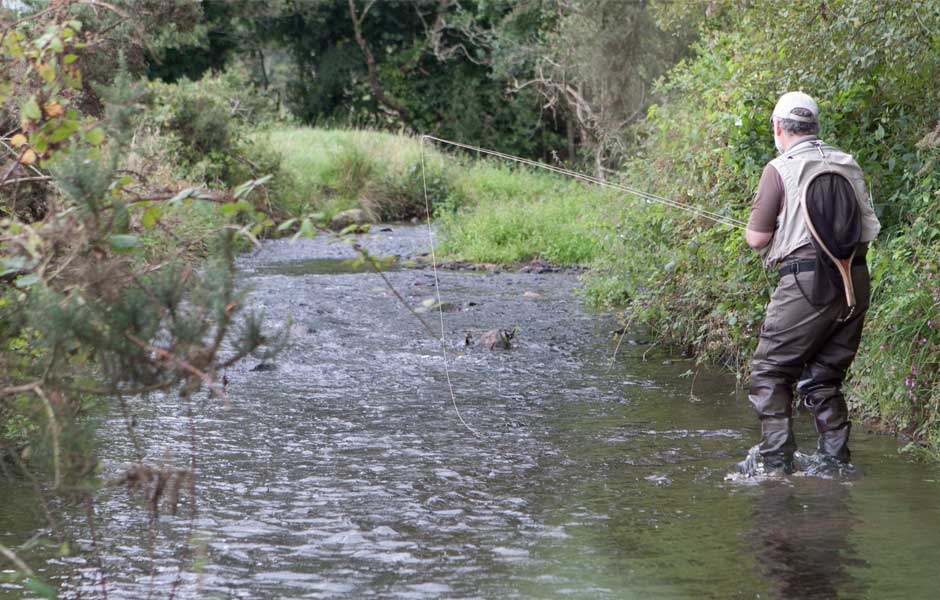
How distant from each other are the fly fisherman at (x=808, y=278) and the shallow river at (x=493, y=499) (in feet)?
1.05

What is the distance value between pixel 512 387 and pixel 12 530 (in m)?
4.19

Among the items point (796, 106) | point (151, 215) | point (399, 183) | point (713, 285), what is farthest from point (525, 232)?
point (151, 215)

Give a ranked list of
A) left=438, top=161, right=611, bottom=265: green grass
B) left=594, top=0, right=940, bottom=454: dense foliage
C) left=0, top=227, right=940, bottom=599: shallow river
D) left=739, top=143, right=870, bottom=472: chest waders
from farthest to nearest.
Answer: left=438, top=161, right=611, bottom=265: green grass, left=594, top=0, right=940, bottom=454: dense foliage, left=739, top=143, right=870, bottom=472: chest waders, left=0, top=227, right=940, bottom=599: shallow river

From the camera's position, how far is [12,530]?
197 inches

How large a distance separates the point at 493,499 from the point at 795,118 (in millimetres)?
2550

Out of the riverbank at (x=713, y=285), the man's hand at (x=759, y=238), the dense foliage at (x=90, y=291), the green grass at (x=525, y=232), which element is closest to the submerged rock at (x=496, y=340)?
the riverbank at (x=713, y=285)

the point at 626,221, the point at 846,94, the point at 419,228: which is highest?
the point at 846,94

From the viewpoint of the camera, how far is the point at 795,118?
580 cm

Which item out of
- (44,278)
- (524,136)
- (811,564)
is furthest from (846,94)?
(524,136)

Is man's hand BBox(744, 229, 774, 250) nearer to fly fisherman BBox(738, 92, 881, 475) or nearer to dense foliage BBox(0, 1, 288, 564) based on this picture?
fly fisherman BBox(738, 92, 881, 475)

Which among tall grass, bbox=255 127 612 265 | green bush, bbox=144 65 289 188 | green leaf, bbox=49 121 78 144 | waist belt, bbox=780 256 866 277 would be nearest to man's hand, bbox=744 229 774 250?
waist belt, bbox=780 256 866 277

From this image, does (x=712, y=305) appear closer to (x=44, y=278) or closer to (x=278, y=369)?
(x=278, y=369)

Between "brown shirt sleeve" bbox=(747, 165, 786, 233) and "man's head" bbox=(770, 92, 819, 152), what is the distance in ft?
0.72

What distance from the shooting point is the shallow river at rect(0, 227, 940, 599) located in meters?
4.42
